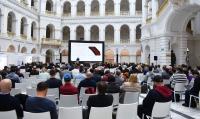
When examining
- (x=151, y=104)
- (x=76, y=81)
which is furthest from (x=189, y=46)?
(x=151, y=104)

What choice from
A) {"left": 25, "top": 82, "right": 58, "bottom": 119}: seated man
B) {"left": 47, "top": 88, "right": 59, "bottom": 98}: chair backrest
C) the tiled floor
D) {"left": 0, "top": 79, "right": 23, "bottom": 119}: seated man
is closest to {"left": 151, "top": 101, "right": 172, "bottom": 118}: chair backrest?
{"left": 25, "top": 82, "right": 58, "bottom": 119}: seated man

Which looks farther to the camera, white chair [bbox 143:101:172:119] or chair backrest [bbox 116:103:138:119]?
white chair [bbox 143:101:172:119]

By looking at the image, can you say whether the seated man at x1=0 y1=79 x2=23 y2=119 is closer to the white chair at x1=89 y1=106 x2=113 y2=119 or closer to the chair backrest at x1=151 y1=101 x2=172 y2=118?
the white chair at x1=89 y1=106 x2=113 y2=119

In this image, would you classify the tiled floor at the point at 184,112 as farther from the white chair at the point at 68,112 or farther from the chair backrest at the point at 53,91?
the white chair at the point at 68,112

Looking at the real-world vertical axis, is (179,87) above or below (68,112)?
below

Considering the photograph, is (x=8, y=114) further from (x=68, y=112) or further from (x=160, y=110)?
(x=160, y=110)

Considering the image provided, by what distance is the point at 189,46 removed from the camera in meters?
33.8

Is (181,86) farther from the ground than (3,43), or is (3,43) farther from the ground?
(3,43)

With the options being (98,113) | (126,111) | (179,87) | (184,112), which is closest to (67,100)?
(98,113)

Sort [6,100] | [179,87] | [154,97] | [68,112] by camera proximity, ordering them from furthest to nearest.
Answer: [179,87] → [154,97] → [6,100] → [68,112]

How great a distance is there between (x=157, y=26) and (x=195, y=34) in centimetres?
433

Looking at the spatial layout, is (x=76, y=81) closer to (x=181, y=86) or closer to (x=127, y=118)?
(x=181, y=86)

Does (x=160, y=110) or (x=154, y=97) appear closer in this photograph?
(x=160, y=110)

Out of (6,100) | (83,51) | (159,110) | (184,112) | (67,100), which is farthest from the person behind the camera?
(83,51)
